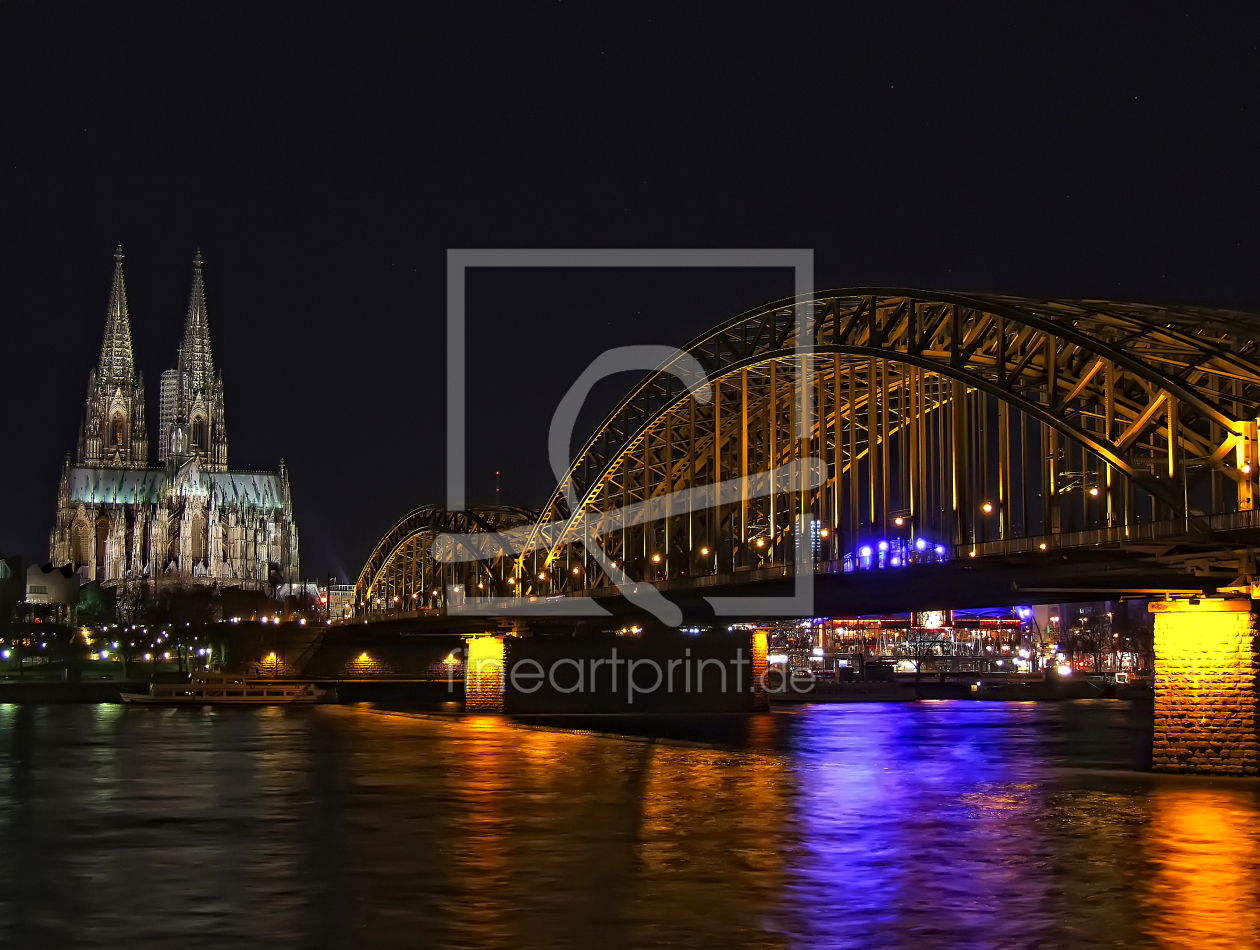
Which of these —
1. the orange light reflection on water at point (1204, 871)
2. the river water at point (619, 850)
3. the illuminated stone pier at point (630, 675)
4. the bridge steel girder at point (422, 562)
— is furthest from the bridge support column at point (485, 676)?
the orange light reflection on water at point (1204, 871)

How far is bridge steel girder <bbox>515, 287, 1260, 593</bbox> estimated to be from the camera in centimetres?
4600

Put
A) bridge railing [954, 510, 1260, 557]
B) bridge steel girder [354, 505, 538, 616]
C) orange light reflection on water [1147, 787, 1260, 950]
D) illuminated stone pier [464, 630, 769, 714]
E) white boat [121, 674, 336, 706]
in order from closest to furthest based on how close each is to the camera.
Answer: orange light reflection on water [1147, 787, 1260, 950] → bridge railing [954, 510, 1260, 557] → illuminated stone pier [464, 630, 769, 714] → white boat [121, 674, 336, 706] → bridge steel girder [354, 505, 538, 616]

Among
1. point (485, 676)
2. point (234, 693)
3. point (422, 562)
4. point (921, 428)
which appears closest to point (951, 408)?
point (921, 428)

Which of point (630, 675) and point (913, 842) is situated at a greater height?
point (630, 675)

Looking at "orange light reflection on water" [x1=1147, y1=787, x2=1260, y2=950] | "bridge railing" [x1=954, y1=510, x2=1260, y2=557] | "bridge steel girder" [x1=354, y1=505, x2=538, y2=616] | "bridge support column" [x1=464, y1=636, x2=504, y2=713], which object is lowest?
"orange light reflection on water" [x1=1147, y1=787, x2=1260, y2=950]

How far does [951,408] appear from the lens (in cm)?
5978

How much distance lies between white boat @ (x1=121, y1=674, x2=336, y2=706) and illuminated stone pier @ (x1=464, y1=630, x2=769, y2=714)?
21.7 m

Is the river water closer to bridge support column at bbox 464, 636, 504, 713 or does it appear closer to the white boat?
bridge support column at bbox 464, 636, 504, 713

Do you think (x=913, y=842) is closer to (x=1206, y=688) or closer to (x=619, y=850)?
(x=619, y=850)

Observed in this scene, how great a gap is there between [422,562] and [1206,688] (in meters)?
127

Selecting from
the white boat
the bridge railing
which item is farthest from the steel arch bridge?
the white boat

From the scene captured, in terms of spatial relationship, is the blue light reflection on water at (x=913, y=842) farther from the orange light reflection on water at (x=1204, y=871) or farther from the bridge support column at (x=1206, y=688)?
the bridge support column at (x=1206, y=688)

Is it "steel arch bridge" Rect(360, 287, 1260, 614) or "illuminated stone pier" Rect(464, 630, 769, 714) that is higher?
"steel arch bridge" Rect(360, 287, 1260, 614)

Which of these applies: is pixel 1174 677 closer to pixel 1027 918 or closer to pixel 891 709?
pixel 1027 918
